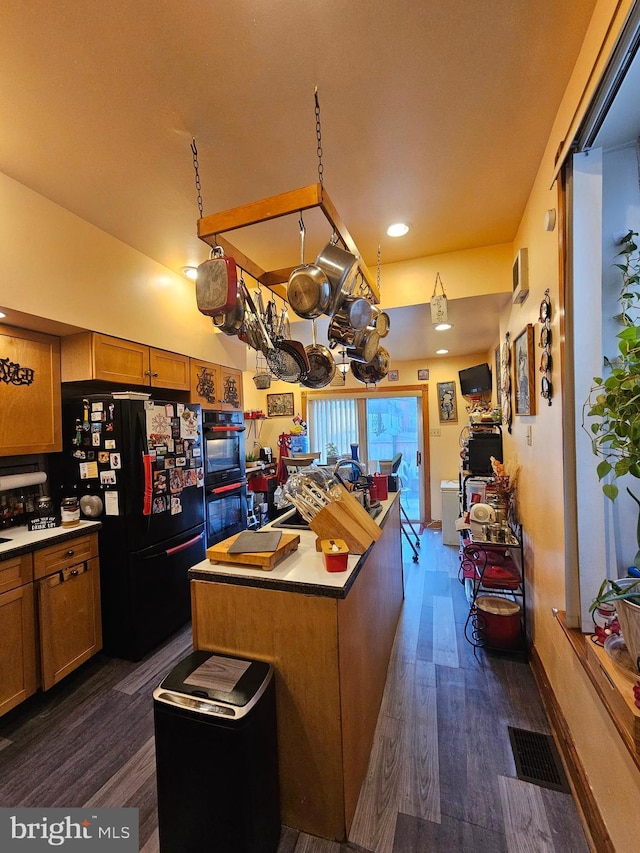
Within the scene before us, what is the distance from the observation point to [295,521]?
214 centimetres

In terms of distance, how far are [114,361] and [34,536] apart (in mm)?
1162

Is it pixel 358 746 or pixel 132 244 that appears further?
pixel 132 244

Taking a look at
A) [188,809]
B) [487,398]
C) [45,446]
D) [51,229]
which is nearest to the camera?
[188,809]

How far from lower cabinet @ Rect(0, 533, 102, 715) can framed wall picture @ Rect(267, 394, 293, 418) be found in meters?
3.66

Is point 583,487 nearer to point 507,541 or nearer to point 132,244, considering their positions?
point 507,541

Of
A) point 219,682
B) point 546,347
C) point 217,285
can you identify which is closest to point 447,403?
point 546,347

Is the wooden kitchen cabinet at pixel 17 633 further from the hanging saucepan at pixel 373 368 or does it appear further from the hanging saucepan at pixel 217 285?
the hanging saucepan at pixel 373 368

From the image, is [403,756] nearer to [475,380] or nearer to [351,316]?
[351,316]

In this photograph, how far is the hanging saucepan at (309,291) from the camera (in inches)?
63.2

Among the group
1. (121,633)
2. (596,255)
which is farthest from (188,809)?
(596,255)

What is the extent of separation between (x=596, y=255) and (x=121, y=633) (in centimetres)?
321

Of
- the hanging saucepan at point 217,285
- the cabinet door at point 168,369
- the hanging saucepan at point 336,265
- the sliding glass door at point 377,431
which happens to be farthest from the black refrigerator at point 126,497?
the sliding glass door at point 377,431

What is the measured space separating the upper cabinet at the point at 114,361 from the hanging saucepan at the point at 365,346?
5.06 feet

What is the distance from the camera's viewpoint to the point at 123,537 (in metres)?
2.29
